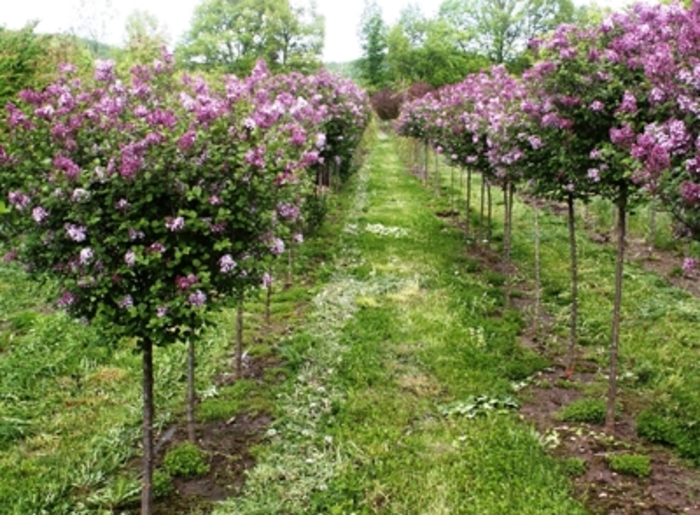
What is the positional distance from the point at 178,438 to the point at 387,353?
294cm

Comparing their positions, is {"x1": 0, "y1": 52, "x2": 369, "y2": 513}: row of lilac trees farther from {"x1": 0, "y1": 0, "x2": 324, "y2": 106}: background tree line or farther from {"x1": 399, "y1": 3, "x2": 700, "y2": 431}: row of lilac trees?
{"x1": 0, "y1": 0, "x2": 324, "y2": 106}: background tree line

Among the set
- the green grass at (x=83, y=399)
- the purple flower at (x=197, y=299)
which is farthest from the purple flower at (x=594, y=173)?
the purple flower at (x=197, y=299)

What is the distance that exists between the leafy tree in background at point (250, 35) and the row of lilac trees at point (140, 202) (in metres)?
50.5

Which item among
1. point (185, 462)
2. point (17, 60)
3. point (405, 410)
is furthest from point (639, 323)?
point (17, 60)

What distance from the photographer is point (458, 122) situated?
11.9m

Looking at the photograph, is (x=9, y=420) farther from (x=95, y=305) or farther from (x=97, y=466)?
(x=95, y=305)

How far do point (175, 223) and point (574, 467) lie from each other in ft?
13.0

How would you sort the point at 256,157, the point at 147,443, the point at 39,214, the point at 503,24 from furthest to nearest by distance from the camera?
1. the point at 503,24
2. the point at 147,443
3. the point at 256,157
4. the point at 39,214

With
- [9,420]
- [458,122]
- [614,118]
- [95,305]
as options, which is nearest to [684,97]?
[614,118]

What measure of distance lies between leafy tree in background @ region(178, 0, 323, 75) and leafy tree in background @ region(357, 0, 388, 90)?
12.0 meters

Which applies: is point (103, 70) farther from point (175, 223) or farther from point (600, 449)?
point (600, 449)

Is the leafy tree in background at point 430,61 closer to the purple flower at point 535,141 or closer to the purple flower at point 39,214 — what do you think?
the purple flower at point 535,141

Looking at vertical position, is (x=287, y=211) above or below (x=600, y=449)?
above

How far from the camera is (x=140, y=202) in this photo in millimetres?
4105
